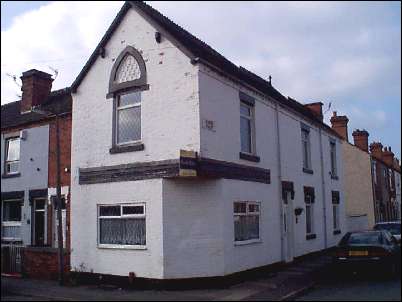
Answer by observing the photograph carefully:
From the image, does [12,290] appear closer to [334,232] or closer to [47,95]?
[47,95]

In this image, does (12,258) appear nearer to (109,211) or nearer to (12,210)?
(12,210)

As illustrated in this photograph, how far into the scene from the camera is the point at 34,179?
18172mm

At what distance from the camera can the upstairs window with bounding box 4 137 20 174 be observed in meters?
19.2

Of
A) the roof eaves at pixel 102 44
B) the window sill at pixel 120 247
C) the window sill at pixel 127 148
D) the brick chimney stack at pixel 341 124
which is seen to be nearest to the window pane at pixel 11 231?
the window sill at pixel 120 247

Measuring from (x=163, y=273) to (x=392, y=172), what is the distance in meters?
36.6

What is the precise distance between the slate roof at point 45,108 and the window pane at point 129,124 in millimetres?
3673

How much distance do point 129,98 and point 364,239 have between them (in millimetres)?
8669

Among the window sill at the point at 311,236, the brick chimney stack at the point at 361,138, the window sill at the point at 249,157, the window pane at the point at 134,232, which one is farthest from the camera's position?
the brick chimney stack at the point at 361,138

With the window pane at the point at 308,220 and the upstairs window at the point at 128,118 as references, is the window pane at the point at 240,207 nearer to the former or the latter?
the upstairs window at the point at 128,118

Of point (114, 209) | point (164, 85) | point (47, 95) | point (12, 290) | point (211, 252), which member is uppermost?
point (47, 95)

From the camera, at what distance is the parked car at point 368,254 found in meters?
13.5

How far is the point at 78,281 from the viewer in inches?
562

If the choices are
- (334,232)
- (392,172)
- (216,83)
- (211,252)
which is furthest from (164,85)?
(392,172)

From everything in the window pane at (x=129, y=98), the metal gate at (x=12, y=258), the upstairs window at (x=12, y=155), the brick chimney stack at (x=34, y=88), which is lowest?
the metal gate at (x=12, y=258)
